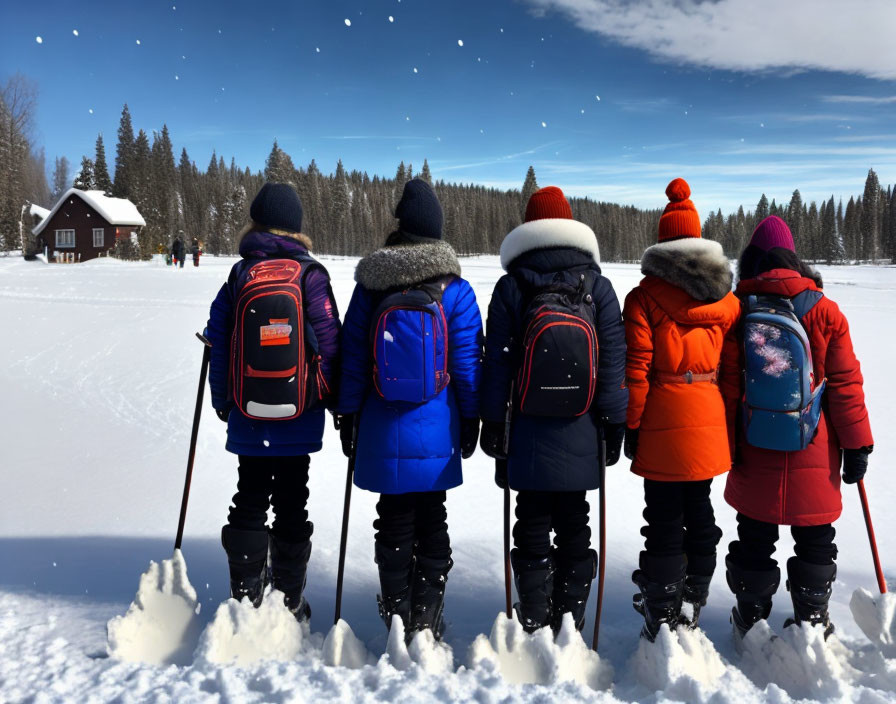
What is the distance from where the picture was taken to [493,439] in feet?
8.71

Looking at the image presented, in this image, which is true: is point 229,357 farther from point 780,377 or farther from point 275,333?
point 780,377

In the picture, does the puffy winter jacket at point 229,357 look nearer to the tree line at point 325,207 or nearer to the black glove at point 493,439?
the black glove at point 493,439

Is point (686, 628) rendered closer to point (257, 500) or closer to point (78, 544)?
point (257, 500)

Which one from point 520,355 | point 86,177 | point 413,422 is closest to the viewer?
point 520,355

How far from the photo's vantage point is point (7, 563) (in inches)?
141

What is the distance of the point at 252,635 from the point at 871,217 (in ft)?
351

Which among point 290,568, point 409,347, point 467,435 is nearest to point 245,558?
point 290,568

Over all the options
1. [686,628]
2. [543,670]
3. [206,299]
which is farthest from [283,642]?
[206,299]

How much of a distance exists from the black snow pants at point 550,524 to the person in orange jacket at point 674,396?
0.95ft

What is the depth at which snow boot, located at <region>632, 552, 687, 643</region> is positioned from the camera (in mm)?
2699

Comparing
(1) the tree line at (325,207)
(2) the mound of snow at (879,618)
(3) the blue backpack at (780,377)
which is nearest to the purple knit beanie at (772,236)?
(3) the blue backpack at (780,377)

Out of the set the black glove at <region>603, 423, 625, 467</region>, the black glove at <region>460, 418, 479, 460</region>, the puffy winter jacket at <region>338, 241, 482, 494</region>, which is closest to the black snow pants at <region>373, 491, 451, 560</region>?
the puffy winter jacket at <region>338, 241, 482, 494</region>

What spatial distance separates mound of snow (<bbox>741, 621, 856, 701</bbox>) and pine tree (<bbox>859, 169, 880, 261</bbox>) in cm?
10352

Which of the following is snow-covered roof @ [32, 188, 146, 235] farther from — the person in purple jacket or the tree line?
the person in purple jacket
